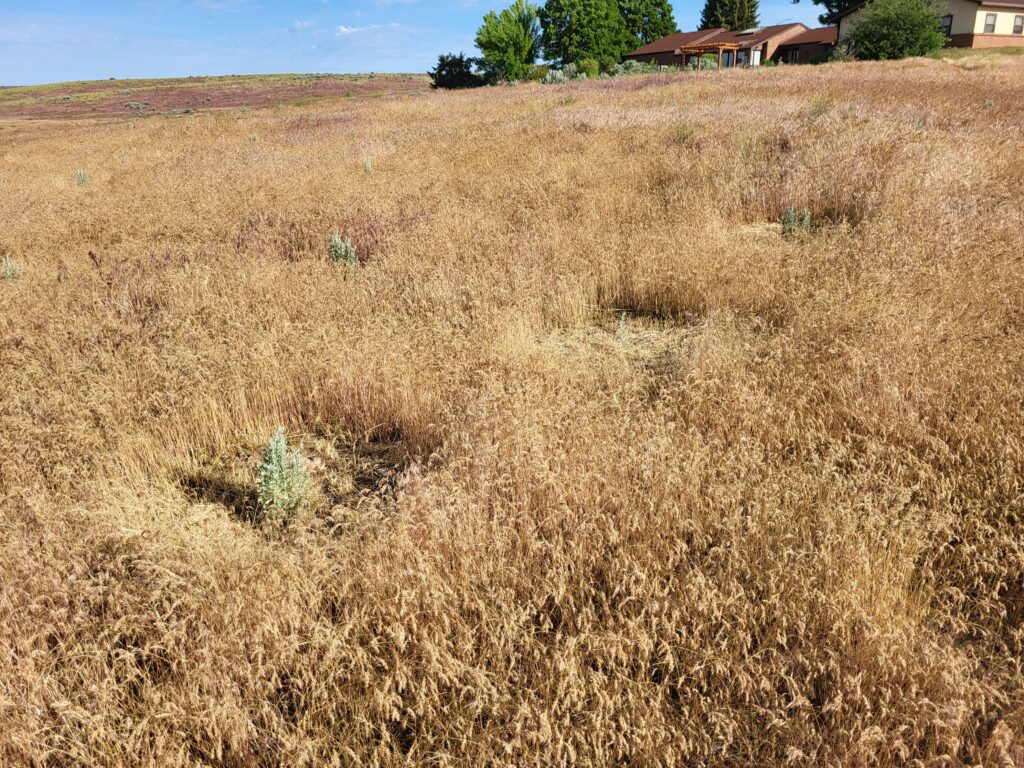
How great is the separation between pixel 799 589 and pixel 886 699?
0.41 m

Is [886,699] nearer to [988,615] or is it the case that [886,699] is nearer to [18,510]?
[988,615]

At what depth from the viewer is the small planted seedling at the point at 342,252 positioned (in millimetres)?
5824

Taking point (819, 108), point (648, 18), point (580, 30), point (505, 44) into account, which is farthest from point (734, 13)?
point (819, 108)

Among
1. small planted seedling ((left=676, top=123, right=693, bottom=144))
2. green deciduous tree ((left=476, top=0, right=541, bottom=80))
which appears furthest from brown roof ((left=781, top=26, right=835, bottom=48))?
small planted seedling ((left=676, top=123, right=693, bottom=144))

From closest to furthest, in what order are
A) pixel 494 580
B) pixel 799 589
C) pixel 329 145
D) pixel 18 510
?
pixel 799 589
pixel 494 580
pixel 18 510
pixel 329 145

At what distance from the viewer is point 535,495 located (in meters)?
2.53

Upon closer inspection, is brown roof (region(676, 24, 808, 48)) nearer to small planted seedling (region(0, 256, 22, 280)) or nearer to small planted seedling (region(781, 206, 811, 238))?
small planted seedling (region(781, 206, 811, 238))

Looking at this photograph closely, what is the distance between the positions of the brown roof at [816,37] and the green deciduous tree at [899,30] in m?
16.6

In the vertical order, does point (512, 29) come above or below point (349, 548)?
above

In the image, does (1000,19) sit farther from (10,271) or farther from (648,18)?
(10,271)

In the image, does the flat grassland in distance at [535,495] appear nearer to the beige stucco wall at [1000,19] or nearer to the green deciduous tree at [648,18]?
the beige stucco wall at [1000,19]

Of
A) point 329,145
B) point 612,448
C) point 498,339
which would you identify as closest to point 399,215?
point 498,339

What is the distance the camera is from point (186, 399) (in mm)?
3453

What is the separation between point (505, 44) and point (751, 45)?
21.8 m
